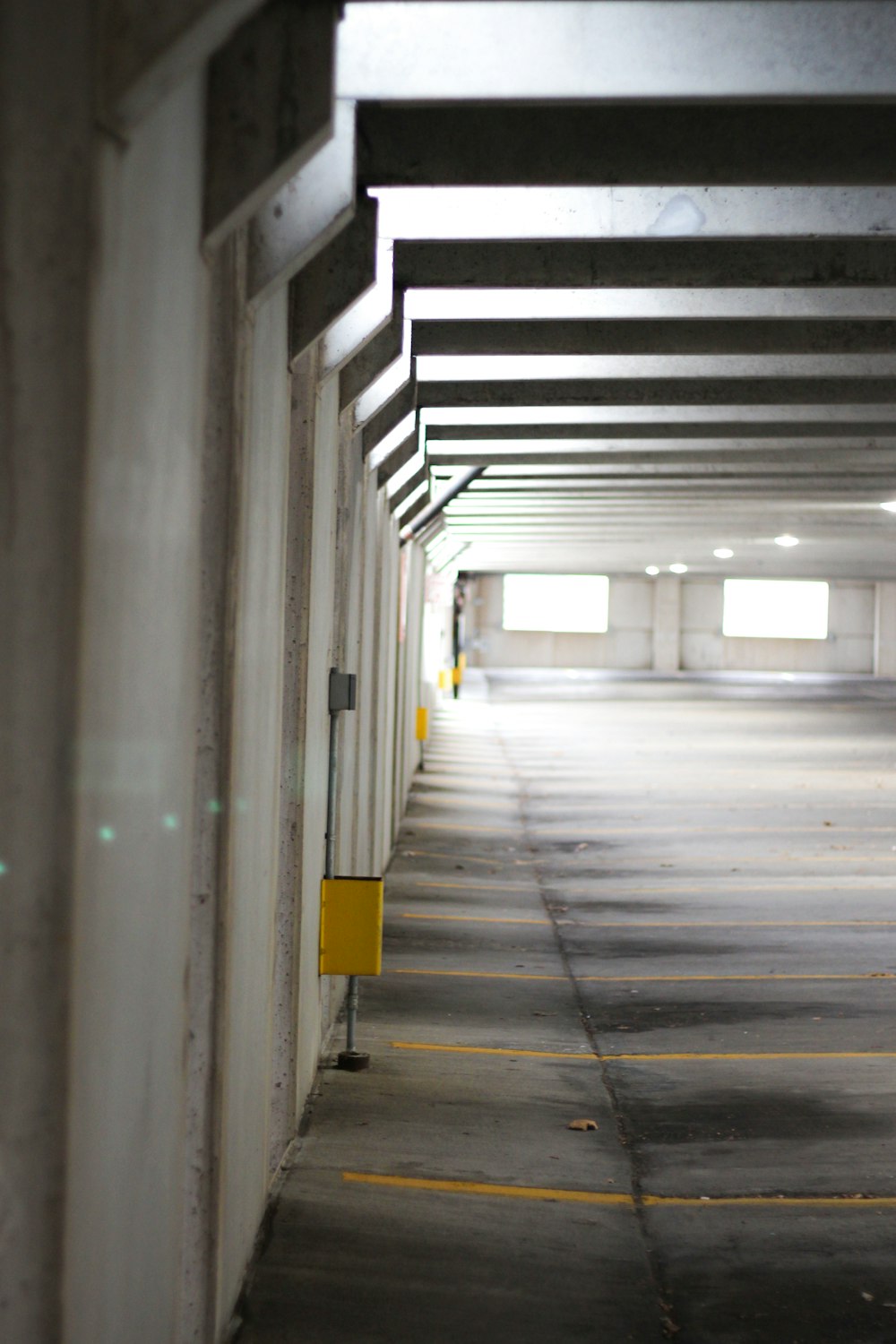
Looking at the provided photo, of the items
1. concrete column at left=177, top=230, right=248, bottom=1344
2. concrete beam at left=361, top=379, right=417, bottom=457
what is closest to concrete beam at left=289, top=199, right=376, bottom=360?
concrete column at left=177, top=230, right=248, bottom=1344

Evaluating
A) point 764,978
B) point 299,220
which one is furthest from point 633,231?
point 764,978

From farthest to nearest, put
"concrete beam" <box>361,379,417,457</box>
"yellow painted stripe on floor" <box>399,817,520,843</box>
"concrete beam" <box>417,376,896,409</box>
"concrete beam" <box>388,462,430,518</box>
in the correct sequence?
"yellow painted stripe on floor" <box>399,817,520,843</box>, "concrete beam" <box>388,462,430,518</box>, "concrete beam" <box>417,376,896,409</box>, "concrete beam" <box>361,379,417,457</box>

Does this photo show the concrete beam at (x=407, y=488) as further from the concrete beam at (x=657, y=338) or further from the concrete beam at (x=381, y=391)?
the concrete beam at (x=381, y=391)

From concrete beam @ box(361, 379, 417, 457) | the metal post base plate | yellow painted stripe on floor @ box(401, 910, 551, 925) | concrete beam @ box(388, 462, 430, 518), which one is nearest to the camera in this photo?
the metal post base plate

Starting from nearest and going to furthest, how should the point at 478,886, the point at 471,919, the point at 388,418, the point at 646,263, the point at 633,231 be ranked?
the point at 633,231, the point at 646,263, the point at 388,418, the point at 471,919, the point at 478,886

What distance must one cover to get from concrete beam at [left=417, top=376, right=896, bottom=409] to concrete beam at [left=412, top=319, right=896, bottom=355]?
1196 millimetres

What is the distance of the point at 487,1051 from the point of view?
7.46 metres

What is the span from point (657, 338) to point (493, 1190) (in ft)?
18.3

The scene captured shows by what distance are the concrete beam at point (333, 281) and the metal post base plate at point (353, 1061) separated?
3730mm

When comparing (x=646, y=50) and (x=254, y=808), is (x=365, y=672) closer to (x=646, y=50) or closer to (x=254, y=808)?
(x=254, y=808)

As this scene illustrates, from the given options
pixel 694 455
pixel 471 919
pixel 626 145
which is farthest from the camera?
pixel 694 455

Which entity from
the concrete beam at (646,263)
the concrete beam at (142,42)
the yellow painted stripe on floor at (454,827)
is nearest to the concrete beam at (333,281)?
the concrete beam at (646,263)

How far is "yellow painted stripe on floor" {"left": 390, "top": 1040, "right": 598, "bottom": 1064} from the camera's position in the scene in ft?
24.3

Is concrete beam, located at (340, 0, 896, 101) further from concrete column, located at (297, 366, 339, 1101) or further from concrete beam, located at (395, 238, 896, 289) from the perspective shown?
concrete beam, located at (395, 238, 896, 289)
